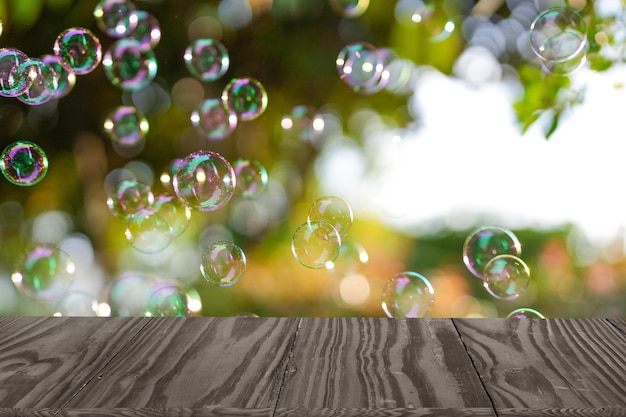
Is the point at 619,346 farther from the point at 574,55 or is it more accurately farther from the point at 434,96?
the point at 434,96

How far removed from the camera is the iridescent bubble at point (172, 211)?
223 centimetres

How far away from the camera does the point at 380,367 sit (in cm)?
94

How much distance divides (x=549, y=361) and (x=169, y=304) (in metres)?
1.45

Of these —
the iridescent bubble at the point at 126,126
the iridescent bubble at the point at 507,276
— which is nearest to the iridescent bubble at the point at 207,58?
the iridescent bubble at the point at 126,126

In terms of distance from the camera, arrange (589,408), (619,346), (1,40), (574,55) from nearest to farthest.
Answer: (589,408)
(619,346)
(574,55)
(1,40)

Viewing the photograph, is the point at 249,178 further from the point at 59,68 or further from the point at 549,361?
the point at 549,361

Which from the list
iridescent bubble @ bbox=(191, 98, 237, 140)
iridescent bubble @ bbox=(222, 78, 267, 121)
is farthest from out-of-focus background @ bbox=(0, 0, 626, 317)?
iridescent bubble @ bbox=(222, 78, 267, 121)

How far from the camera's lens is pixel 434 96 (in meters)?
2.99

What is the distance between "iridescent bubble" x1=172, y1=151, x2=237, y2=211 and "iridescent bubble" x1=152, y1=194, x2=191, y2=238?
0.12 metres

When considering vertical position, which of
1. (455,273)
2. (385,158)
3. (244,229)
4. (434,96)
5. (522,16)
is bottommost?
(455,273)

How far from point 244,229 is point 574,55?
1.23 m

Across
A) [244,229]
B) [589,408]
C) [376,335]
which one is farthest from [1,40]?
[589,408]

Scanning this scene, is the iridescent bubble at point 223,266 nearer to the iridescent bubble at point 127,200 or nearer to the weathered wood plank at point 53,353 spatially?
the iridescent bubble at point 127,200

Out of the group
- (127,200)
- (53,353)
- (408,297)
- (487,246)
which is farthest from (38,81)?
(53,353)
